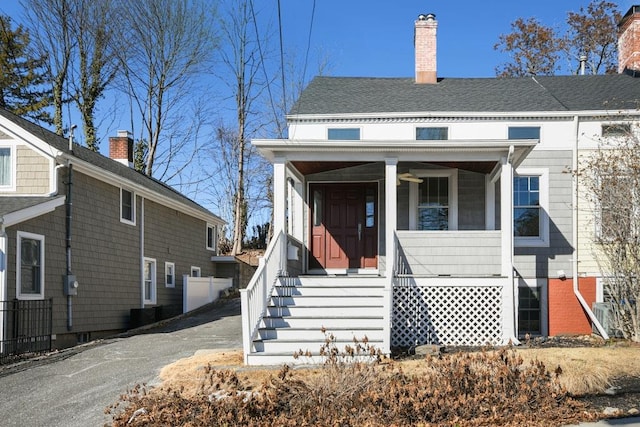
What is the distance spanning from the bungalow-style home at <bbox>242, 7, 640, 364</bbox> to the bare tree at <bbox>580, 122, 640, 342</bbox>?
1.14 metres

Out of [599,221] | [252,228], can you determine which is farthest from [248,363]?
[252,228]

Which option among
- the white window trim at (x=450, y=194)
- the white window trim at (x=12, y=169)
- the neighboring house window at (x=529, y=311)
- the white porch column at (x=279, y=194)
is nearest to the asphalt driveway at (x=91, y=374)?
the white porch column at (x=279, y=194)

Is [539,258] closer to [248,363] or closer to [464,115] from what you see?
[464,115]

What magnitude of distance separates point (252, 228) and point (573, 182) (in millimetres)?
23838

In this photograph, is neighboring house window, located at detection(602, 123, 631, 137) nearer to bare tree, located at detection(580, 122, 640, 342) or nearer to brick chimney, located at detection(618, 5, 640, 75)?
bare tree, located at detection(580, 122, 640, 342)

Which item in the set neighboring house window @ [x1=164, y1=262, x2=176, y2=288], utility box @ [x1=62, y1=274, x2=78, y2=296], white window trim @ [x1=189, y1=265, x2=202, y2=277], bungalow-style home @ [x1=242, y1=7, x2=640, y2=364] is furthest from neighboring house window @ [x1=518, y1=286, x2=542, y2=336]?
white window trim @ [x1=189, y1=265, x2=202, y2=277]

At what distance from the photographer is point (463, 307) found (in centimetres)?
1180

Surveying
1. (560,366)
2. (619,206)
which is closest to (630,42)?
(619,206)

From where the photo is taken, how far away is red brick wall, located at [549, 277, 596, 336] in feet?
48.2

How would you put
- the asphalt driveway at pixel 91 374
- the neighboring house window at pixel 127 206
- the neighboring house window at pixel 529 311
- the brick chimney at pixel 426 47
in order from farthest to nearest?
the neighboring house window at pixel 127 206 → the brick chimney at pixel 426 47 → the neighboring house window at pixel 529 311 → the asphalt driveway at pixel 91 374

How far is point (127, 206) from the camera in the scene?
18.2 meters

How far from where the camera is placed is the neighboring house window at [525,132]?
1529 cm

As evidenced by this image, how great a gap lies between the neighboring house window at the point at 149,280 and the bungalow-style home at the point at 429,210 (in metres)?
6.22

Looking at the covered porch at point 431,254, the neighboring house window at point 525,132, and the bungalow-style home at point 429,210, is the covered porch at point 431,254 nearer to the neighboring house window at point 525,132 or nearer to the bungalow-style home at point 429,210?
the bungalow-style home at point 429,210
